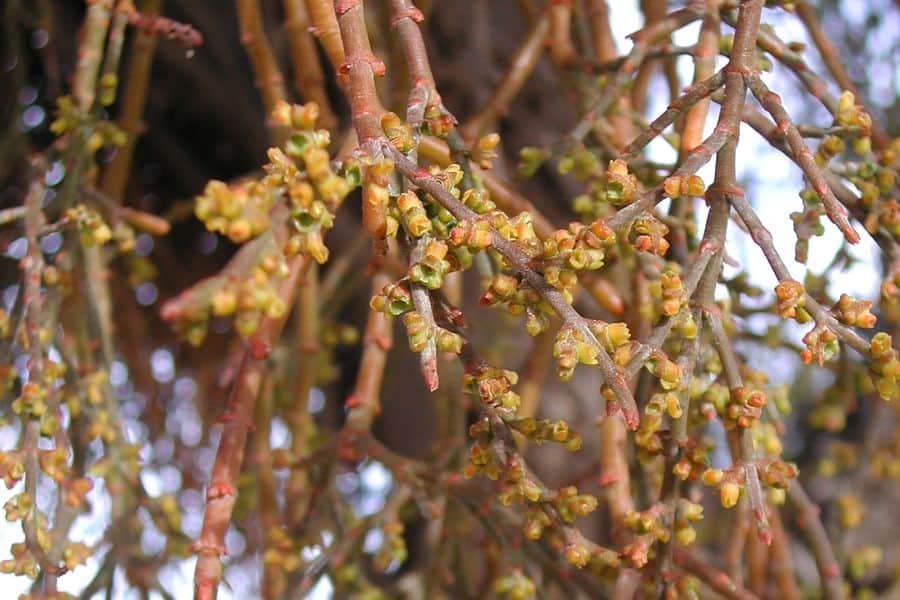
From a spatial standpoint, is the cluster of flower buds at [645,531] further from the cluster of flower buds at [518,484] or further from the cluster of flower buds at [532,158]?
the cluster of flower buds at [532,158]

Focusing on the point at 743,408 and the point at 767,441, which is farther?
the point at 767,441

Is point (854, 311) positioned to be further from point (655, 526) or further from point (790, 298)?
point (655, 526)

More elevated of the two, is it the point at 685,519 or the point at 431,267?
the point at 431,267

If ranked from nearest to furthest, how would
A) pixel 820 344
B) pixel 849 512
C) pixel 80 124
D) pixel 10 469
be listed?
pixel 820 344 → pixel 10 469 → pixel 80 124 → pixel 849 512

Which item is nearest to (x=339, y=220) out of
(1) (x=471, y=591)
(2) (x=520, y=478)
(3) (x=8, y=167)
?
(3) (x=8, y=167)

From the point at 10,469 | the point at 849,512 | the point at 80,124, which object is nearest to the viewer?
the point at 10,469

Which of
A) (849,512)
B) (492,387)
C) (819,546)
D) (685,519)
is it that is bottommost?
(849,512)

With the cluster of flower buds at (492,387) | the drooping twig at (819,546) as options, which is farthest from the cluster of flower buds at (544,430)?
the drooping twig at (819,546)

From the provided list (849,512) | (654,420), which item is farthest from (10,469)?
(849,512)
